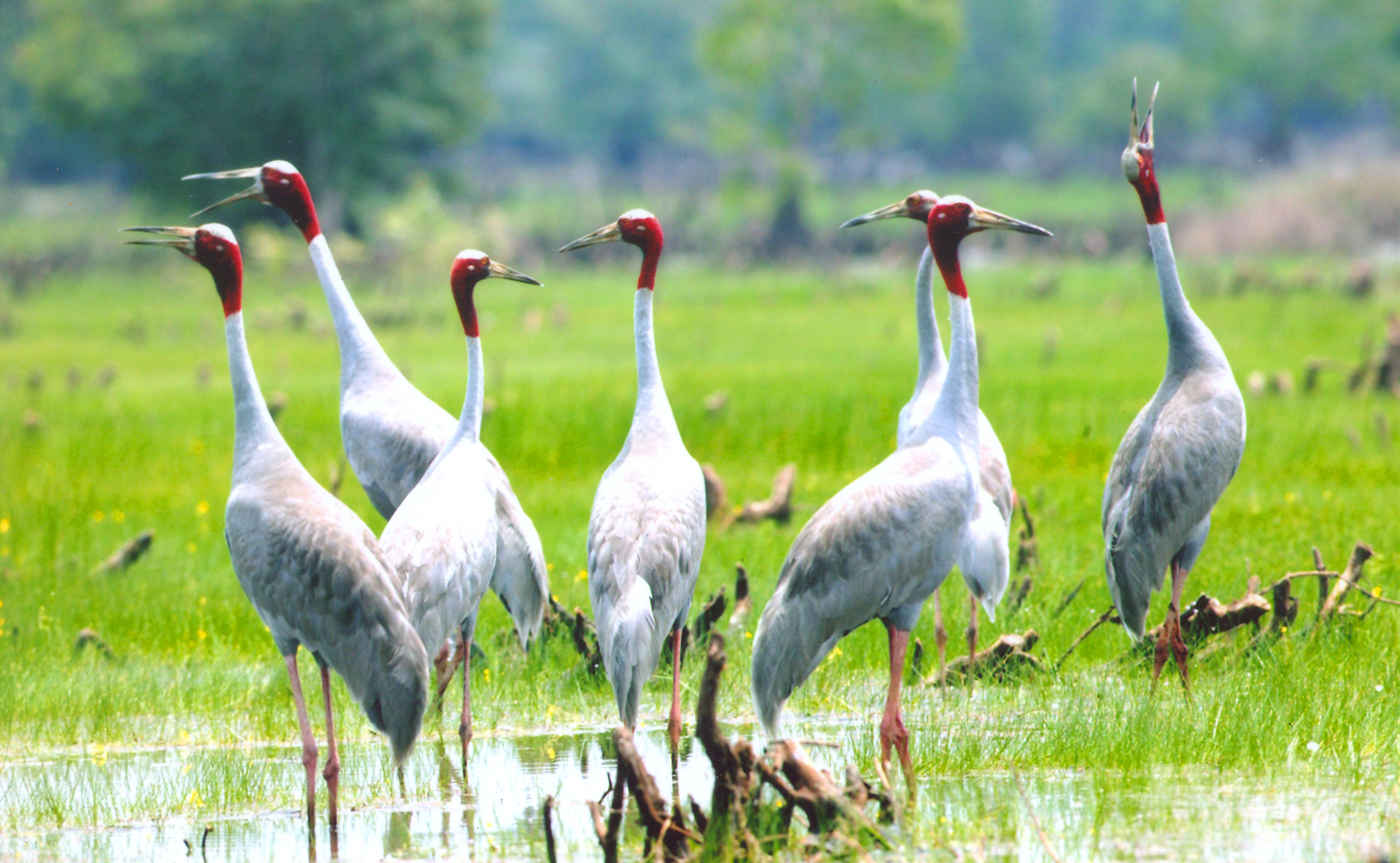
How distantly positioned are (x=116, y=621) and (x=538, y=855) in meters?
4.92

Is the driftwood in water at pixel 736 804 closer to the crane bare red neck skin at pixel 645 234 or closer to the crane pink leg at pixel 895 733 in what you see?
the crane pink leg at pixel 895 733

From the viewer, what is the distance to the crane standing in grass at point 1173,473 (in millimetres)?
7430

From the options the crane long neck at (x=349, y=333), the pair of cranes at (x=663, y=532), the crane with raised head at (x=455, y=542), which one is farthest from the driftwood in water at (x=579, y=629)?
the crane long neck at (x=349, y=333)

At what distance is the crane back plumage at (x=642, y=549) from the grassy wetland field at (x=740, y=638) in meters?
0.56

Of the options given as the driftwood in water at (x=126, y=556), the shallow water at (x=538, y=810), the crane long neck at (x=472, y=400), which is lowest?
the shallow water at (x=538, y=810)

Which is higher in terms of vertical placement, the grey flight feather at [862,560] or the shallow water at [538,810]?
the grey flight feather at [862,560]

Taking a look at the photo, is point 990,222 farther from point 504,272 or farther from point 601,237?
point 504,272

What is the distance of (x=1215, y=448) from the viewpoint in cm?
746

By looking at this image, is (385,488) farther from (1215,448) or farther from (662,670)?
(1215,448)

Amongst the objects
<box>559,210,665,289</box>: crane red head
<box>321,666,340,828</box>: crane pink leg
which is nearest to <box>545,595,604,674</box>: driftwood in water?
<box>559,210,665,289</box>: crane red head

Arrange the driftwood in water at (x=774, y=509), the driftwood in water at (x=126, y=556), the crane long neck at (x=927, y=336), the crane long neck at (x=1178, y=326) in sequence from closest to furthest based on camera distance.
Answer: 1. the crane long neck at (x=1178, y=326)
2. the crane long neck at (x=927, y=336)
3. the driftwood in water at (x=126, y=556)
4. the driftwood in water at (x=774, y=509)

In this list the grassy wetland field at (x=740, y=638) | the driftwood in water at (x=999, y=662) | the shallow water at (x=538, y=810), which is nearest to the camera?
the shallow water at (x=538, y=810)

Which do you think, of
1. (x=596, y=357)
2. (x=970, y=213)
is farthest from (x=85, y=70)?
(x=970, y=213)

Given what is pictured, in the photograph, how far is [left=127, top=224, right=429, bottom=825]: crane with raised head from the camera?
20.8 feet
